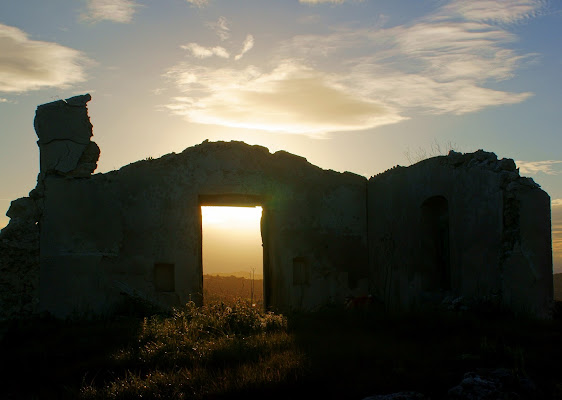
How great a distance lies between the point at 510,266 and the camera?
8766mm

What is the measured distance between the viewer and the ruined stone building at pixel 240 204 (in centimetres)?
1046

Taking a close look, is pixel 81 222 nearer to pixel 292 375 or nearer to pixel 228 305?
pixel 228 305

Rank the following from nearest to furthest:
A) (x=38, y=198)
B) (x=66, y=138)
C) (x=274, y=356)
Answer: (x=274, y=356) → (x=38, y=198) → (x=66, y=138)

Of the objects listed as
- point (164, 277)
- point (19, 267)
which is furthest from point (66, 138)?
point (164, 277)

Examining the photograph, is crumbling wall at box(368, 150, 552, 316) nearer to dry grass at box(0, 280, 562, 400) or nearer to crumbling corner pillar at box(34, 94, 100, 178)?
dry grass at box(0, 280, 562, 400)

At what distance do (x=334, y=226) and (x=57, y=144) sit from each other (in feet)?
18.7

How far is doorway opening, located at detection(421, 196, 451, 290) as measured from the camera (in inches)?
426

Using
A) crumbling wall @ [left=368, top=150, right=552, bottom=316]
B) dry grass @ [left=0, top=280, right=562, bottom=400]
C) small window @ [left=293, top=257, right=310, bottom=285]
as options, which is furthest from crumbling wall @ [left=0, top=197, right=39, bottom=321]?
crumbling wall @ [left=368, top=150, right=552, bottom=316]

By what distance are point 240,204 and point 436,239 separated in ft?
13.1

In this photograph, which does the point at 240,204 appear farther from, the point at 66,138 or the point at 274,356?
the point at 274,356

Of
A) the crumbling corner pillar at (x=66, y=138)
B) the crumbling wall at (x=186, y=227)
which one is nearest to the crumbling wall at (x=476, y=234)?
the crumbling wall at (x=186, y=227)

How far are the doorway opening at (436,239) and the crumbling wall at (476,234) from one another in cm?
7

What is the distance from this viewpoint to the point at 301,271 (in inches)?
484

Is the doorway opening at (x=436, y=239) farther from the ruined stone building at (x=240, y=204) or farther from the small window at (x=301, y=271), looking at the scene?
the small window at (x=301, y=271)
